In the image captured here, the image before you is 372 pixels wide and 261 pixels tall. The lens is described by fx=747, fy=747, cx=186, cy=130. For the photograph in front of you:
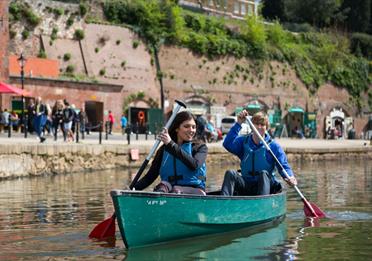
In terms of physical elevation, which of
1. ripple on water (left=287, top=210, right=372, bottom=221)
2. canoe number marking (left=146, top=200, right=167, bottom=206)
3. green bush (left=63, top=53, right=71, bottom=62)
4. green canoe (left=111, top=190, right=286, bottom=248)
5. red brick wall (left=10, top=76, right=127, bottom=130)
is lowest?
ripple on water (left=287, top=210, right=372, bottom=221)

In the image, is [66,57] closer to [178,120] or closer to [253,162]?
[253,162]

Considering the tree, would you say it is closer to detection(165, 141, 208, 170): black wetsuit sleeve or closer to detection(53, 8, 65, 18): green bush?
detection(53, 8, 65, 18): green bush

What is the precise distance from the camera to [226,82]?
5703 cm

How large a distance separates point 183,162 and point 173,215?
0.80 metres

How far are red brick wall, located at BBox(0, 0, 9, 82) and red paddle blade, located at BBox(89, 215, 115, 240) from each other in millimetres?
28612

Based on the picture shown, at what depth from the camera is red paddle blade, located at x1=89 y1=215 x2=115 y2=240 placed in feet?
33.4

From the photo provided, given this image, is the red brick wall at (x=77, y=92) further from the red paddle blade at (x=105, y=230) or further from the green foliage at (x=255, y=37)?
the red paddle blade at (x=105, y=230)

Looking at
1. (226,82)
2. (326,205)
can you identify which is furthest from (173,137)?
(226,82)

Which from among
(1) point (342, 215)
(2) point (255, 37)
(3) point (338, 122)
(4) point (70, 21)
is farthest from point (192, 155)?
(3) point (338, 122)

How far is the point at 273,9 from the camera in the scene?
8250 cm

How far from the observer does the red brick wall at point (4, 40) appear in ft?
124

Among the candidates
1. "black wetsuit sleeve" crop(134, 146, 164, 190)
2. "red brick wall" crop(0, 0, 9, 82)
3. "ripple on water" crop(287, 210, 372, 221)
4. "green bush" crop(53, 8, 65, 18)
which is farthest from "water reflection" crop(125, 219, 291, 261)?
"green bush" crop(53, 8, 65, 18)

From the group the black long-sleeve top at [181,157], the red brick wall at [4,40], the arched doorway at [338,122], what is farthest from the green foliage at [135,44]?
the black long-sleeve top at [181,157]

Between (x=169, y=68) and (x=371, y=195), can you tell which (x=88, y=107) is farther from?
(x=371, y=195)
